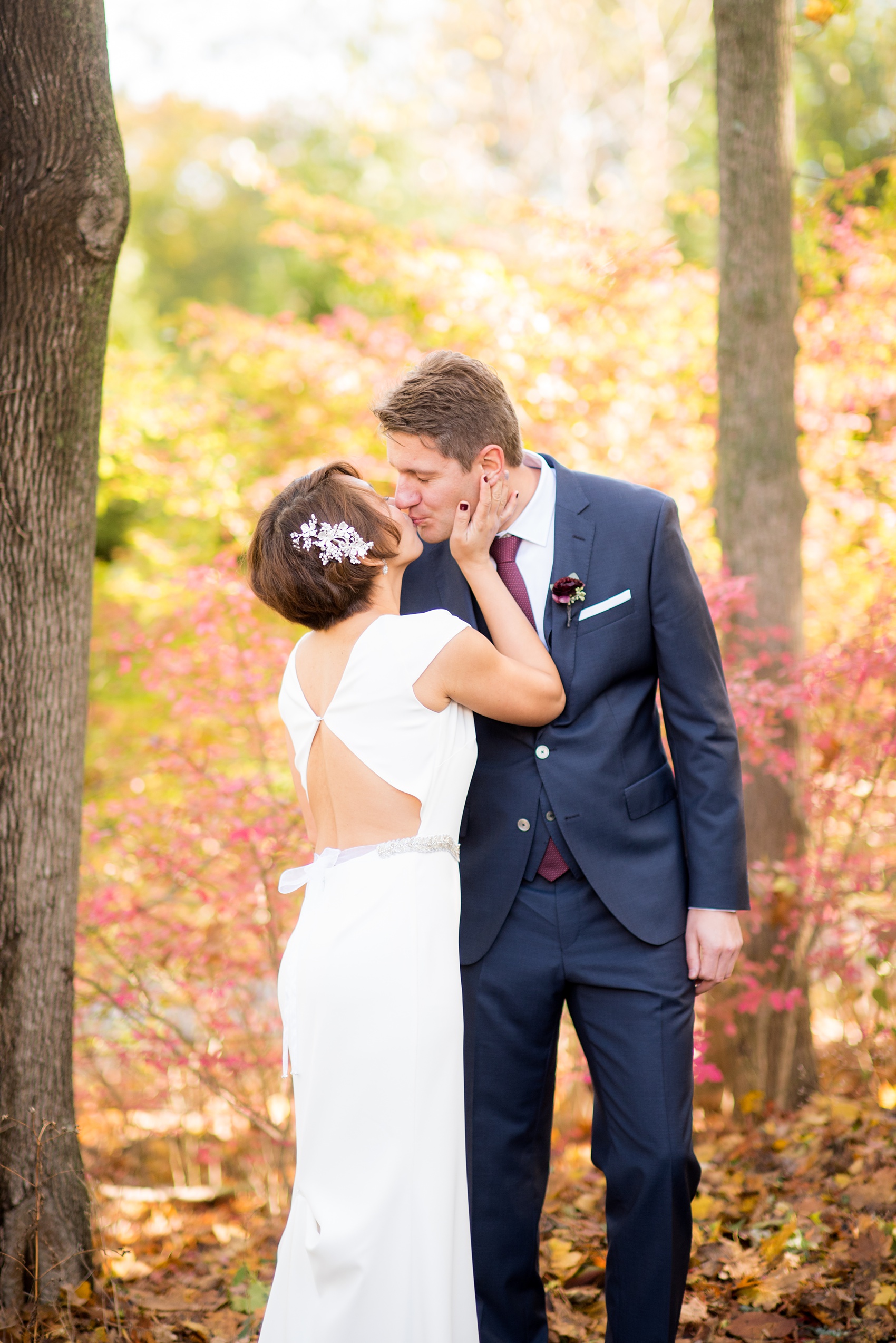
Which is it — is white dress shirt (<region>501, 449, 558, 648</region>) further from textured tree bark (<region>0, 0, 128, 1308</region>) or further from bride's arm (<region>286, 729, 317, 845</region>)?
textured tree bark (<region>0, 0, 128, 1308</region>)

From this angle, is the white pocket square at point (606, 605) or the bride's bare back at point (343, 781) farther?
the white pocket square at point (606, 605)

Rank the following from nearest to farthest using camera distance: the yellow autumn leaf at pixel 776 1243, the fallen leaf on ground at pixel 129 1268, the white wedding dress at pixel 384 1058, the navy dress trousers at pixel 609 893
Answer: the white wedding dress at pixel 384 1058, the navy dress trousers at pixel 609 893, the yellow autumn leaf at pixel 776 1243, the fallen leaf on ground at pixel 129 1268

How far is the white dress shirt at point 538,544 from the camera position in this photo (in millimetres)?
2504

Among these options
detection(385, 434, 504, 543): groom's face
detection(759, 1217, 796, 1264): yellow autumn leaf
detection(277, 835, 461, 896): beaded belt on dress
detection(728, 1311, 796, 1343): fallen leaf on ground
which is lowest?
detection(728, 1311, 796, 1343): fallen leaf on ground

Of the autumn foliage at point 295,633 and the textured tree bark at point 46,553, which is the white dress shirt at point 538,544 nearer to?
the textured tree bark at point 46,553

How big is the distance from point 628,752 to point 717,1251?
181 cm

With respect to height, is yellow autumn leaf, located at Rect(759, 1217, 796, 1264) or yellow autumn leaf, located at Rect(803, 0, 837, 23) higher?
yellow autumn leaf, located at Rect(803, 0, 837, 23)

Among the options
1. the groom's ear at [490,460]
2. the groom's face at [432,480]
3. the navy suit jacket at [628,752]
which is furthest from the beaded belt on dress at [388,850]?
the groom's ear at [490,460]

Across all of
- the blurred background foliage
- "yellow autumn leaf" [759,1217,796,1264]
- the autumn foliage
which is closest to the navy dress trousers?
"yellow autumn leaf" [759,1217,796,1264]

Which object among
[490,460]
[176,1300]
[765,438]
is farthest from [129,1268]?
[765,438]

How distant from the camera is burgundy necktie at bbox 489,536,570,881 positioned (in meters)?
2.43

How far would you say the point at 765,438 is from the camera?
435 cm

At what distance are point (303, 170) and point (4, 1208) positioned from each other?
1266 cm

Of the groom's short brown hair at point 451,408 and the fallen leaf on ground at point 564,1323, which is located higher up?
the groom's short brown hair at point 451,408
